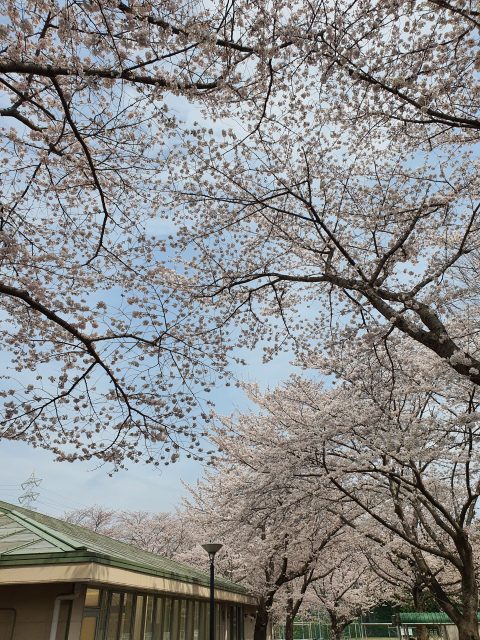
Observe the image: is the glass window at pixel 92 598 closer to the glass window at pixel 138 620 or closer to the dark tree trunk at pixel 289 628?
the glass window at pixel 138 620

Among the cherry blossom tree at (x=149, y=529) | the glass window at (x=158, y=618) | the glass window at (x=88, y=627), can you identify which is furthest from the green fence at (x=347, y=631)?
the glass window at (x=88, y=627)

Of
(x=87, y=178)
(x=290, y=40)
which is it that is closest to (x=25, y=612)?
(x=87, y=178)

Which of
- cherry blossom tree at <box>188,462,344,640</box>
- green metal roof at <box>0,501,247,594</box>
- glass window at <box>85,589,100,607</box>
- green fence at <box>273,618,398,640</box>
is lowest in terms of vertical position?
green fence at <box>273,618,398,640</box>

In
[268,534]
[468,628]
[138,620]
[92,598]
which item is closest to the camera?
[92,598]

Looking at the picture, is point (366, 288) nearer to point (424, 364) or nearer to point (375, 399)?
point (375, 399)

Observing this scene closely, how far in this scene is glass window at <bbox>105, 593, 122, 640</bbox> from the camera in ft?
26.2

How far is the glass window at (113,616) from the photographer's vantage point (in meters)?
7.99

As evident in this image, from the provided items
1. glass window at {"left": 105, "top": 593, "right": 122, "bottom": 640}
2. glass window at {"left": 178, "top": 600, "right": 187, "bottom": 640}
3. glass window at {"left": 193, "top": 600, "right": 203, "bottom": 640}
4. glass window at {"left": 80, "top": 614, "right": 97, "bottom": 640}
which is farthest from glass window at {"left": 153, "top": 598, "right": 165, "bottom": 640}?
glass window at {"left": 80, "top": 614, "right": 97, "bottom": 640}

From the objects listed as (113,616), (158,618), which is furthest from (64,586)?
(158,618)

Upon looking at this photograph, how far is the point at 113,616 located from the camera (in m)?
8.21

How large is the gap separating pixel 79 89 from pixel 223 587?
1373cm

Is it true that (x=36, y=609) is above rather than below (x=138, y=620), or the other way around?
above

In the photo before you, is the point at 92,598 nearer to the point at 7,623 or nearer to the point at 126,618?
the point at 7,623

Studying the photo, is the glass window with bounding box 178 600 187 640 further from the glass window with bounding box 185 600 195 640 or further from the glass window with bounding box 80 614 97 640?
the glass window with bounding box 80 614 97 640
